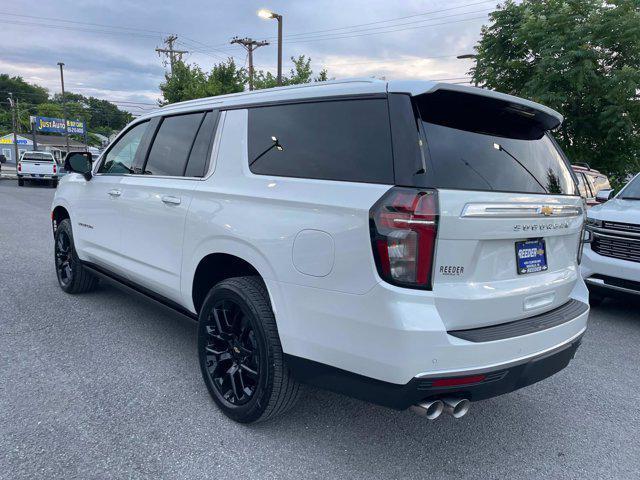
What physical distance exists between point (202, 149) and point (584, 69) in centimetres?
1179

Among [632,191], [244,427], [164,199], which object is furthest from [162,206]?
[632,191]

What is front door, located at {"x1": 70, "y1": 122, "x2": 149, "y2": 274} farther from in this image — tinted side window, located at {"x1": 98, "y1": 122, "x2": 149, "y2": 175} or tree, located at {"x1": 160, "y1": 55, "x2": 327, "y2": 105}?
tree, located at {"x1": 160, "y1": 55, "x2": 327, "y2": 105}

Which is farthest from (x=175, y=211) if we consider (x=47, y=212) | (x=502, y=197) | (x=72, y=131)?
(x=72, y=131)

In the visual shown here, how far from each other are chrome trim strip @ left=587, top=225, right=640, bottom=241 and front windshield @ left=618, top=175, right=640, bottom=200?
40.3 inches

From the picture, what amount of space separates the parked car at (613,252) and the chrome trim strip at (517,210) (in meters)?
2.78

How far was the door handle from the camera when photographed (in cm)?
326

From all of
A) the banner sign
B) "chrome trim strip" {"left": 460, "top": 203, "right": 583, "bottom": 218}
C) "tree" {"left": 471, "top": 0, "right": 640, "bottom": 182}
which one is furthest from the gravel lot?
the banner sign

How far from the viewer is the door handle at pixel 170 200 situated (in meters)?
3.26

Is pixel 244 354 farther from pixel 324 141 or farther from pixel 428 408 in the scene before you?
pixel 324 141

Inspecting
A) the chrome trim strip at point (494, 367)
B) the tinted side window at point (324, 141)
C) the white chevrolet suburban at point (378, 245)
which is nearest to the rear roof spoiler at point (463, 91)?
the white chevrolet suburban at point (378, 245)

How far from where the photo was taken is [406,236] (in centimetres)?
207

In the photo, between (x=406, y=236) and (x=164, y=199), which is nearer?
(x=406, y=236)

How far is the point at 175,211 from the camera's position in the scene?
3.27 meters

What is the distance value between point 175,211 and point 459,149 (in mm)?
1912
